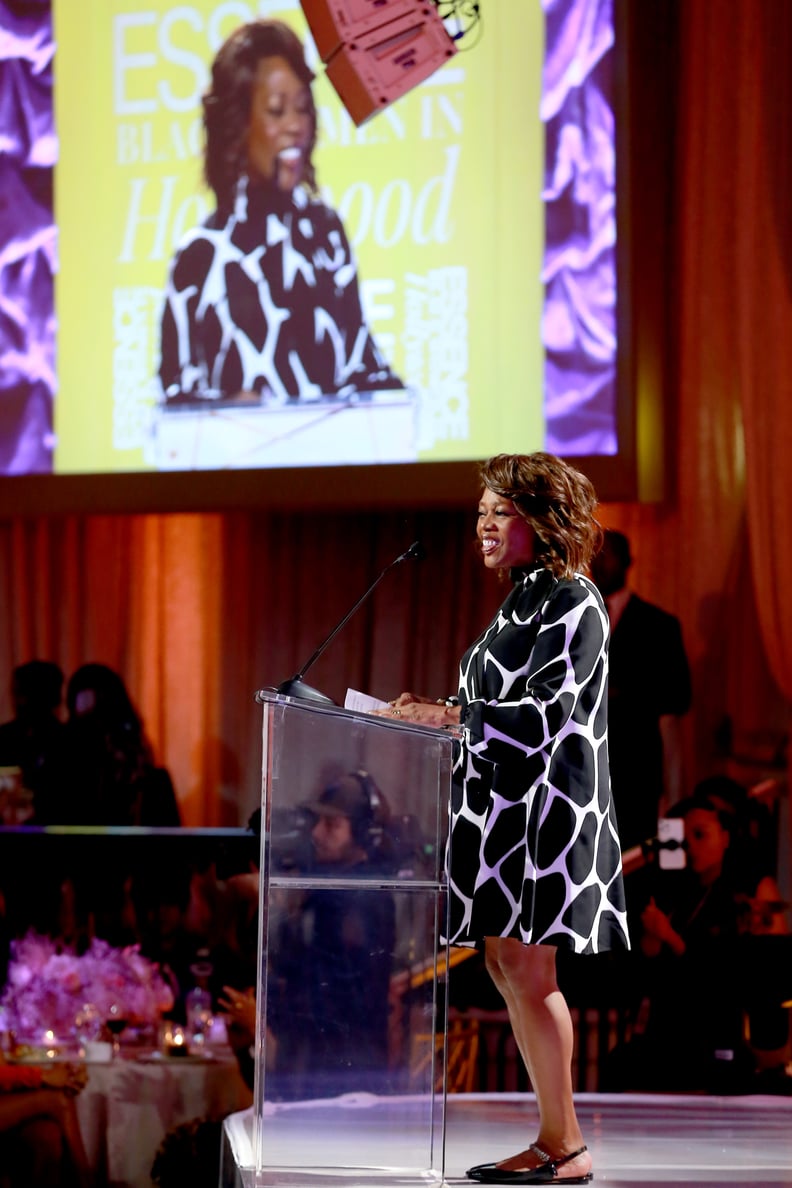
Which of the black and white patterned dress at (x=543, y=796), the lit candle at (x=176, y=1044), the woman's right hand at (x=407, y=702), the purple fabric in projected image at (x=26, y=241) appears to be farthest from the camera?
the purple fabric in projected image at (x=26, y=241)

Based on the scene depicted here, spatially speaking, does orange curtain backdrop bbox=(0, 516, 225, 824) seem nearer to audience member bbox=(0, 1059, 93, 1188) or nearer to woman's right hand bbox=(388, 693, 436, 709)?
audience member bbox=(0, 1059, 93, 1188)

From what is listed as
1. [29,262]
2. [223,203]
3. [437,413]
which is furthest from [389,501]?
[29,262]

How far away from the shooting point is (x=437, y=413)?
5.02 meters

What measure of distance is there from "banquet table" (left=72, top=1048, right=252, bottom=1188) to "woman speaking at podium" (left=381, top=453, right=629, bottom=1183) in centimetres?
260

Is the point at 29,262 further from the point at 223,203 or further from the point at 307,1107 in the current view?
the point at 307,1107

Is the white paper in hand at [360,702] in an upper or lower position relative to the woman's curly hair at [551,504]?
lower

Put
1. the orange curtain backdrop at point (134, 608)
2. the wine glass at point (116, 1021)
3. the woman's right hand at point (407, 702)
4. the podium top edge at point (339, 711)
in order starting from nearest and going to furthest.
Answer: the podium top edge at point (339, 711), the woman's right hand at point (407, 702), the wine glass at point (116, 1021), the orange curtain backdrop at point (134, 608)

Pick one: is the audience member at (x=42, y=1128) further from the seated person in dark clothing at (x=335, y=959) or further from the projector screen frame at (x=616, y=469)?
the seated person in dark clothing at (x=335, y=959)

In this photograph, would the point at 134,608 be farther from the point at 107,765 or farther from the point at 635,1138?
the point at 635,1138

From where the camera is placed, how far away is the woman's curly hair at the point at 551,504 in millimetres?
2490

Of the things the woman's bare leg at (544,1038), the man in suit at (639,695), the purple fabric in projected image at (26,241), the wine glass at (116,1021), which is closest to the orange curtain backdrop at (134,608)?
the purple fabric in projected image at (26,241)

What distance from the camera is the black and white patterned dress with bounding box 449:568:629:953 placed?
2.37 meters

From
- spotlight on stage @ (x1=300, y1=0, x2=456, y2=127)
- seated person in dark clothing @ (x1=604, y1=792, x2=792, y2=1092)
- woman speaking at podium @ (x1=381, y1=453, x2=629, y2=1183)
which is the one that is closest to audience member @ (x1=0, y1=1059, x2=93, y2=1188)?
seated person in dark clothing @ (x1=604, y1=792, x2=792, y2=1092)

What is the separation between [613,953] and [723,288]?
7.66ft
